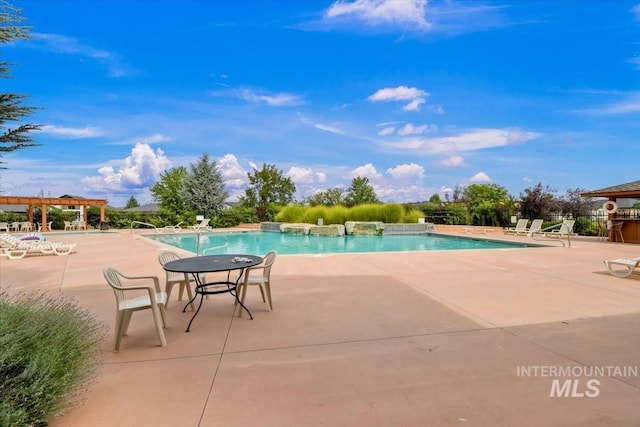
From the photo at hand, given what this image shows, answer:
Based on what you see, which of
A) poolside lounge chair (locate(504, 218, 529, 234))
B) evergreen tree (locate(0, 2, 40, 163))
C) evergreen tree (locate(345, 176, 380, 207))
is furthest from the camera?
evergreen tree (locate(345, 176, 380, 207))

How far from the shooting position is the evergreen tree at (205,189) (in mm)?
24141

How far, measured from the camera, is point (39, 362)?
1.86 m

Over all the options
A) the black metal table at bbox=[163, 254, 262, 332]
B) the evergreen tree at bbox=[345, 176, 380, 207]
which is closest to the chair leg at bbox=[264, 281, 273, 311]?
the black metal table at bbox=[163, 254, 262, 332]

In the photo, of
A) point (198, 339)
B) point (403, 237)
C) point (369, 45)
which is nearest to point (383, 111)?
point (369, 45)

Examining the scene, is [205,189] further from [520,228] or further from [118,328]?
[118,328]

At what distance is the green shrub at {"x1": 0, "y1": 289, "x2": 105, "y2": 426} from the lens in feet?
5.56

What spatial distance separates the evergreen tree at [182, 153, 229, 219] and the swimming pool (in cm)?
529

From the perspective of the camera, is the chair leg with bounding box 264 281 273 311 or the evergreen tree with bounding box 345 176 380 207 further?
the evergreen tree with bounding box 345 176 380 207

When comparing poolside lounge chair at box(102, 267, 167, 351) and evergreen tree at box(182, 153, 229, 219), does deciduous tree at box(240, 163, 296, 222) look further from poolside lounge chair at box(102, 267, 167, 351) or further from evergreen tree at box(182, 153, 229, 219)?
poolside lounge chair at box(102, 267, 167, 351)

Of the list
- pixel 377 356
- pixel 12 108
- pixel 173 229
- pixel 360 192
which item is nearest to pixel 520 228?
pixel 360 192

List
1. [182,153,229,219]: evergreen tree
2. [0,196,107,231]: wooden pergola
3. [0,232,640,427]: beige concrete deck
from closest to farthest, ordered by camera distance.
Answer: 1. [0,232,640,427]: beige concrete deck
2. [0,196,107,231]: wooden pergola
3. [182,153,229,219]: evergreen tree

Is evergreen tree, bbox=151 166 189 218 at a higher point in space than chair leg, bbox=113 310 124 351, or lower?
higher

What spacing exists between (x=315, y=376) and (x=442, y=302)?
2.62 metres

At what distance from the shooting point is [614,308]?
14.2 feet
